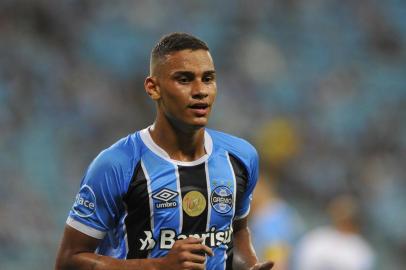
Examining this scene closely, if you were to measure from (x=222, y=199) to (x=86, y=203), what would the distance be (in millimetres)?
662

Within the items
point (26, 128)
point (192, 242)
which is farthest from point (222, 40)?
point (192, 242)

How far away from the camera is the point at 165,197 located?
3.93 m

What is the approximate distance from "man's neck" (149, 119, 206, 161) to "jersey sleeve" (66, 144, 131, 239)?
249 millimetres

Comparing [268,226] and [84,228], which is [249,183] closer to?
[84,228]

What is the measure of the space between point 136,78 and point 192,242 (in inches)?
273

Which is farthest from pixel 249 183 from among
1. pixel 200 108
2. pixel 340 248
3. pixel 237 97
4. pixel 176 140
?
pixel 237 97

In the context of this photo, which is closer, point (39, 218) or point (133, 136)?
point (133, 136)

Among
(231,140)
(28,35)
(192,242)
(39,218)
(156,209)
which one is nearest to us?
(192,242)

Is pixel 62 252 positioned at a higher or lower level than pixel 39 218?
higher

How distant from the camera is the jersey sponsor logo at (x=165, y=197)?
154 inches

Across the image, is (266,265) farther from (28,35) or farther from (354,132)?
(354,132)

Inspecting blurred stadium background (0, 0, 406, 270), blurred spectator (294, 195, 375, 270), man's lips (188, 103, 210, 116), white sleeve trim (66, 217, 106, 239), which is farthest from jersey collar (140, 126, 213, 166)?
blurred stadium background (0, 0, 406, 270)

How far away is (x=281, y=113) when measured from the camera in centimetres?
1107

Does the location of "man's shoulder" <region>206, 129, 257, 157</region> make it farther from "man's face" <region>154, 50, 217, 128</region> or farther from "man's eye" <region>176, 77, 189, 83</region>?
"man's eye" <region>176, 77, 189, 83</region>
